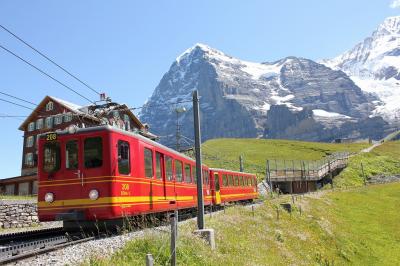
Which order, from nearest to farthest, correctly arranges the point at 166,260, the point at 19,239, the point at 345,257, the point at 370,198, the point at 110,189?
the point at 166,260 < the point at 110,189 < the point at 19,239 < the point at 345,257 < the point at 370,198

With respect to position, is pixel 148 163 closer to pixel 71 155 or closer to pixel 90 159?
pixel 90 159

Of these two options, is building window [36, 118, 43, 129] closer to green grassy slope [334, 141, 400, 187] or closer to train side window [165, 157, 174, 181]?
green grassy slope [334, 141, 400, 187]

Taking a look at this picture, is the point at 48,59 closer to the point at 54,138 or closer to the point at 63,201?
the point at 54,138

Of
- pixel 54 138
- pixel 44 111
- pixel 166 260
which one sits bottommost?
pixel 166 260

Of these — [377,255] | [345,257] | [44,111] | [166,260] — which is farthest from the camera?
[44,111]

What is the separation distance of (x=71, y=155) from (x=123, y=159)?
1.80 meters

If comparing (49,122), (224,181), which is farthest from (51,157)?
(49,122)

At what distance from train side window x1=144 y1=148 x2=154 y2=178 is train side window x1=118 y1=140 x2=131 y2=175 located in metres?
1.40

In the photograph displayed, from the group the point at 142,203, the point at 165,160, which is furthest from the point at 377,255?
the point at 142,203

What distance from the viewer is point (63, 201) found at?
46.0ft

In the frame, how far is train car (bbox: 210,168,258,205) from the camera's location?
30484 millimetres

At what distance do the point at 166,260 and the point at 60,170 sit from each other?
5.67m

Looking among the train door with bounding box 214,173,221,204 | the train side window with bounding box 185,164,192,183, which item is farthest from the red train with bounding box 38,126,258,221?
the train door with bounding box 214,173,221,204

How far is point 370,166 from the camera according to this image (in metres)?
81.5
